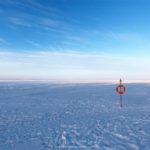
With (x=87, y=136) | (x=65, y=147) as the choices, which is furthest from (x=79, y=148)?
(x=87, y=136)

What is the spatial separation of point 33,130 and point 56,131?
1101 millimetres

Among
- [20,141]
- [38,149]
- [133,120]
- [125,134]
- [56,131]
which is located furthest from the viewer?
[133,120]

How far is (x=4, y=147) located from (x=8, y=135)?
3.90 feet

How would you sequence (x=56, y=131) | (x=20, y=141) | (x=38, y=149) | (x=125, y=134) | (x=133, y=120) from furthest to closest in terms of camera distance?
(x=133, y=120) < (x=56, y=131) < (x=125, y=134) < (x=20, y=141) < (x=38, y=149)

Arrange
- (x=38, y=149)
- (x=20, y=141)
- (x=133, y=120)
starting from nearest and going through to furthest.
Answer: (x=38, y=149) → (x=20, y=141) → (x=133, y=120)

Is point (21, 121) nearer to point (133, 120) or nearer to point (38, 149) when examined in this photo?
point (38, 149)

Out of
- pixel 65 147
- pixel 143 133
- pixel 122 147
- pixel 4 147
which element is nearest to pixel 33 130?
pixel 4 147

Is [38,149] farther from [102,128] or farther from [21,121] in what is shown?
[21,121]

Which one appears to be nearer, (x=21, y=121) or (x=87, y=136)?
(x=87, y=136)

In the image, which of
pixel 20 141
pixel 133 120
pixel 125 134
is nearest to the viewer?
pixel 20 141

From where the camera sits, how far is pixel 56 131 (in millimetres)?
7375

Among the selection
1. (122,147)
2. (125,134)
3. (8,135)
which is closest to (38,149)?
(8,135)

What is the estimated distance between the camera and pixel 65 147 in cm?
573

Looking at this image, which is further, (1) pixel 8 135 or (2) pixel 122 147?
(1) pixel 8 135
